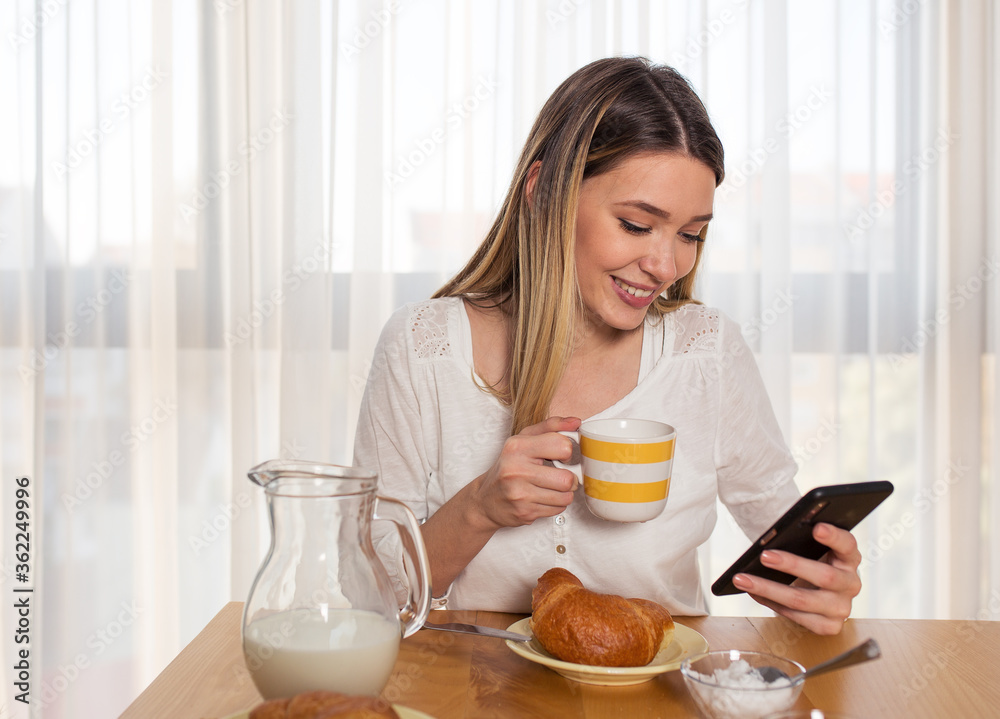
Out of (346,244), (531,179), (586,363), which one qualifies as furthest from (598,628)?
(346,244)

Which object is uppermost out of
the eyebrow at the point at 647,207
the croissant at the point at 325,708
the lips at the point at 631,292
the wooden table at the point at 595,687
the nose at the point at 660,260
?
the eyebrow at the point at 647,207

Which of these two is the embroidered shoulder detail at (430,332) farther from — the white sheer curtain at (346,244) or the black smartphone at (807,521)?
the white sheer curtain at (346,244)

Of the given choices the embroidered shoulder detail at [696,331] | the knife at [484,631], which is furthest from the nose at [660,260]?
the knife at [484,631]

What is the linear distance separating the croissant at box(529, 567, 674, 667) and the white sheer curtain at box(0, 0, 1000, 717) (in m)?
1.40

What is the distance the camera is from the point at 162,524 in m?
2.24

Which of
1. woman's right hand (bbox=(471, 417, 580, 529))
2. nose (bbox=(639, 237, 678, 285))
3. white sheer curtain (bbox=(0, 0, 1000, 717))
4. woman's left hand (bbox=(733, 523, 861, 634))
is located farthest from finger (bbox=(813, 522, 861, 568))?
white sheer curtain (bbox=(0, 0, 1000, 717))

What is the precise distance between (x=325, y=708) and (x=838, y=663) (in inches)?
16.6

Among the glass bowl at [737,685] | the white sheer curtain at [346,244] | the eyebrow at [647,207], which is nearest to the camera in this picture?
the glass bowl at [737,685]

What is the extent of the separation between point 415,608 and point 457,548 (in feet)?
1.49

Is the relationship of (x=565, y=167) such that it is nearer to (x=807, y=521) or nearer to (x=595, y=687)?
(x=807, y=521)

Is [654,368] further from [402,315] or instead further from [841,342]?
[841,342]

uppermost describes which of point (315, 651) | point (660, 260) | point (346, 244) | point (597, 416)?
point (346, 244)

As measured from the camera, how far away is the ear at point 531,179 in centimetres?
133

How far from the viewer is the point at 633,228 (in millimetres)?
1208
